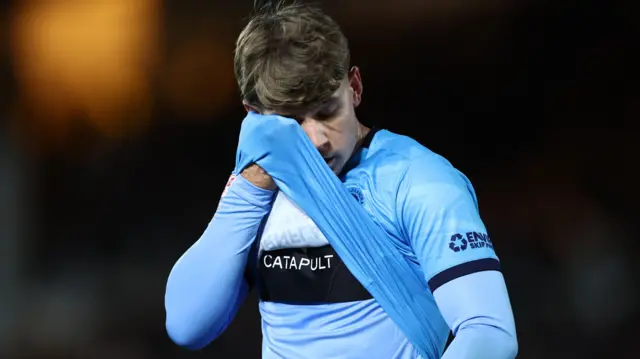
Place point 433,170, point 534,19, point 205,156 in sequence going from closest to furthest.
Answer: point 433,170
point 534,19
point 205,156

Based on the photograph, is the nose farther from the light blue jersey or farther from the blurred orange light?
the blurred orange light

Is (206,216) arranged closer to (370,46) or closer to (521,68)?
(370,46)

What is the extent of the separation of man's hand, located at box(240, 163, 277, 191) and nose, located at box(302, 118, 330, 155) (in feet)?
0.22

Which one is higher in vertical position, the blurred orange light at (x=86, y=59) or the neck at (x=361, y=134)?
the neck at (x=361, y=134)

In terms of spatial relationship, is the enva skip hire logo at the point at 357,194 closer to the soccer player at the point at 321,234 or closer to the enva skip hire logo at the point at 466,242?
the soccer player at the point at 321,234

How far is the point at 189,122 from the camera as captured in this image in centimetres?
268

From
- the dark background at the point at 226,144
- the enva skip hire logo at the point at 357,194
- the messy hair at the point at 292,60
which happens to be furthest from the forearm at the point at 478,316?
the dark background at the point at 226,144

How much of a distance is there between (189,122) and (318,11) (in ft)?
5.58

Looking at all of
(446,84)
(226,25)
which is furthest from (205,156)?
(446,84)

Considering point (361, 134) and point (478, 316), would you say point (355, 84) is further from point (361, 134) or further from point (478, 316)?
point (478, 316)

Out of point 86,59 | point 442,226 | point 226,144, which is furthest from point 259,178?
point 86,59

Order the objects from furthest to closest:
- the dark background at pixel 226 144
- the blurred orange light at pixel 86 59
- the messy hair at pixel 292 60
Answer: the blurred orange light at pixel 86 59 < the dark background at pixel 226 144 < the messy hair at pixel 292 60

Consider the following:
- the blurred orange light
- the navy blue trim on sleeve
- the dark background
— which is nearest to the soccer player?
the navy blue trim on sleeve

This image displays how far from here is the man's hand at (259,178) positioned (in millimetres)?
1008
